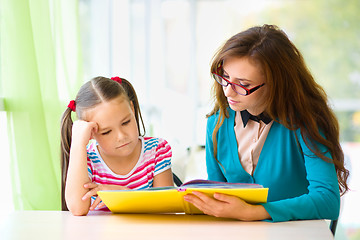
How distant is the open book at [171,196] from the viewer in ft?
3.64

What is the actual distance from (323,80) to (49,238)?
4.14m

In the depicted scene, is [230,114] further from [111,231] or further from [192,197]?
[111,231]

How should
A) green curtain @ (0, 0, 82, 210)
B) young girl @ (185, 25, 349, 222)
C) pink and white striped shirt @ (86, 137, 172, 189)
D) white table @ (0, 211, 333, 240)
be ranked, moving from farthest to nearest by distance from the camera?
green curtain @ (0, 0, 82, 210), pink and white striped shirt @ (86, 137, 172, 189), young girl @ (185, 25, 349, 222), white table @ (0, 211, 333, 240)

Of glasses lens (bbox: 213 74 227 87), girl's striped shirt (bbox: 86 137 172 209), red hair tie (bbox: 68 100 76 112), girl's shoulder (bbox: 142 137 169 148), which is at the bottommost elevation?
girl's striped shirt (bbox: 86 137 172 209)

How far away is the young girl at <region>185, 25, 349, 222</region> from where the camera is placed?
1178 mm

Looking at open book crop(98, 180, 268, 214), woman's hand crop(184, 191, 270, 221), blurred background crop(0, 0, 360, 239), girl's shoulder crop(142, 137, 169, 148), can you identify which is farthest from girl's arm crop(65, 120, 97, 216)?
blurred background crop(0, 0, 360, 239)

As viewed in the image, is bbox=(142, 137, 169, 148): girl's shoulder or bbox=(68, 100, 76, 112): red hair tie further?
bbox=(142, 137, 169, 148): girl's shoulder

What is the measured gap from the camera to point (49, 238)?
1068 mm

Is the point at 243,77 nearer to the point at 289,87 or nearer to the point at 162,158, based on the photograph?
the point at 289,87

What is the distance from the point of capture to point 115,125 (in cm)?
143

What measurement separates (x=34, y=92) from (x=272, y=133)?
1129mm

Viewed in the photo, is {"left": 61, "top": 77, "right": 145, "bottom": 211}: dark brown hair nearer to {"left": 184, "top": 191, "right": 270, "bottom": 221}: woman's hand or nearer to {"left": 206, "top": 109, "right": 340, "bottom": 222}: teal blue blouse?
{"left": 206, "top": 109, "right": 340, "bottom": 222}: teal blue blouse

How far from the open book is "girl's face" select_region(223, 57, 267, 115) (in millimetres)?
308

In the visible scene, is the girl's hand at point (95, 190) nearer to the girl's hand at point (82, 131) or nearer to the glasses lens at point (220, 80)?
the girl's hand at point (82, 131)
